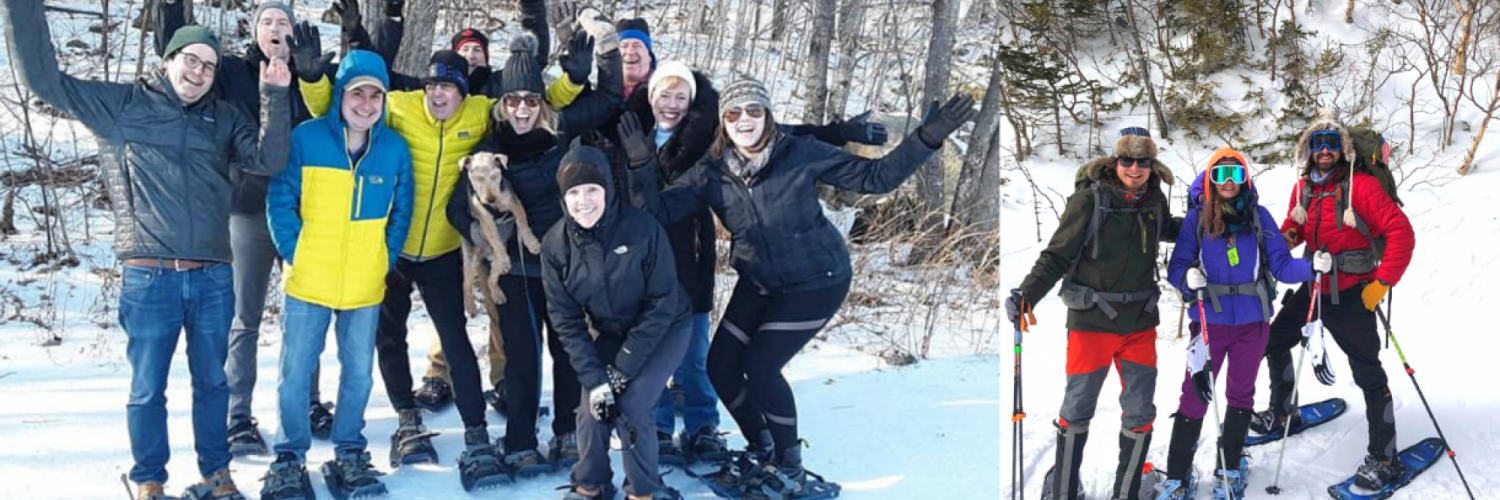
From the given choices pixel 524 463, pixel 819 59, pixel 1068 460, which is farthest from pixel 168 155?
pixel 819 59

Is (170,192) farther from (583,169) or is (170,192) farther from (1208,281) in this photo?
(1208,281)

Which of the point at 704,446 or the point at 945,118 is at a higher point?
the point at 945,118

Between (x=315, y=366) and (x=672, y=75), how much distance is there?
5.74ft

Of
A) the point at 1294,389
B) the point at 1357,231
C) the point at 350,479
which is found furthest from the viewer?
the point at 1294,389

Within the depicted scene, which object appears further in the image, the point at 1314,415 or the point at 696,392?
the point at 1314,415

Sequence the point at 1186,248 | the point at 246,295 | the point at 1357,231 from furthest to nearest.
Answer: the point at 1357,231, the point at 1186,248, the point at 246,295

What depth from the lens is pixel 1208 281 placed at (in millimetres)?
5211

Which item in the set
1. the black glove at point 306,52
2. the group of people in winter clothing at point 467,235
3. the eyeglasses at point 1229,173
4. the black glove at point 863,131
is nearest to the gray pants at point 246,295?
the group of people in winter clothing at point 467,235

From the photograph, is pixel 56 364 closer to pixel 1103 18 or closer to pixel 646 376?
pixel 646 376

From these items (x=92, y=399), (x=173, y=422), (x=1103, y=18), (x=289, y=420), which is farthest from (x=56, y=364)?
(x=1103, y=18)

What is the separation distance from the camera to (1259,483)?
5.88 metres

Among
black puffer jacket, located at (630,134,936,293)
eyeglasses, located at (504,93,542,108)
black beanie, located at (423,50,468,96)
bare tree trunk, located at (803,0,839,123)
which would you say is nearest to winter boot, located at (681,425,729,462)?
black puffer jacket, located at (630,134,936,293)

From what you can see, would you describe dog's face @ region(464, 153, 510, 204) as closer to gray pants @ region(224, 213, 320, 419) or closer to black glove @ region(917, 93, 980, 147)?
gray pants @ region(224, 213, 320, 419)

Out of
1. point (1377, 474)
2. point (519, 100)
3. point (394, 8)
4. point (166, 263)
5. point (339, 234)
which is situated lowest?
point (1377, 474)
